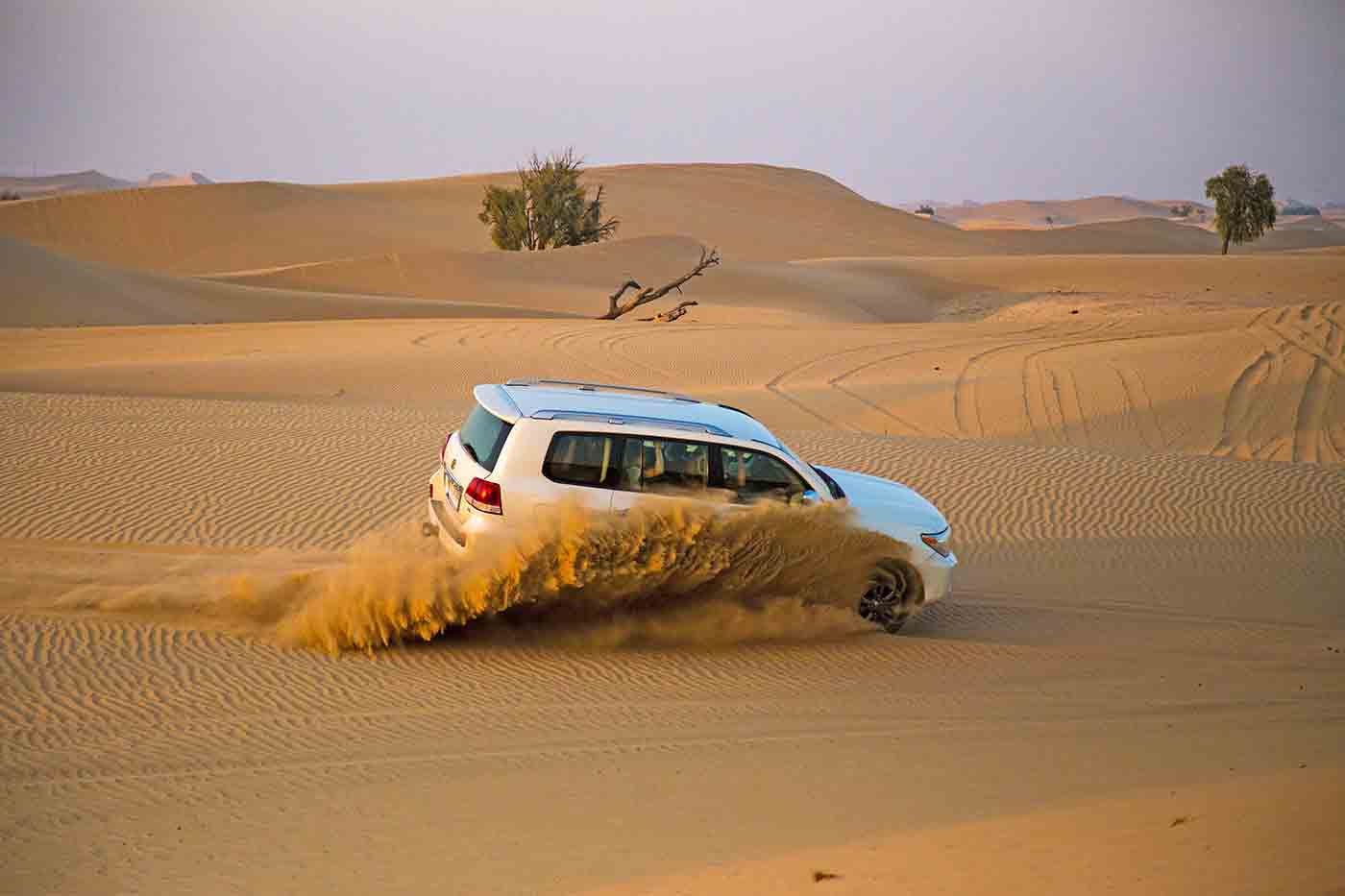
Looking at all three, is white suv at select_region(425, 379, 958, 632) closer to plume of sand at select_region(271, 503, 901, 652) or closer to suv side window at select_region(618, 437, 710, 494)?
suv side window at select_region(618, 437, 710, 494)

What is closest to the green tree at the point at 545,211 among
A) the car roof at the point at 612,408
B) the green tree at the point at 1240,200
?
the green tree at the point at 1240,200

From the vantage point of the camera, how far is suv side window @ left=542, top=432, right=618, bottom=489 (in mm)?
8227

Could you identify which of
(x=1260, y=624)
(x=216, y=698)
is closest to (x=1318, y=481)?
(x=1260, y=624)

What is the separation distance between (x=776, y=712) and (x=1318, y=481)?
10238 mm

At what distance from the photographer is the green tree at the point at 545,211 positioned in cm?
5569

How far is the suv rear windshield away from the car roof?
7cm

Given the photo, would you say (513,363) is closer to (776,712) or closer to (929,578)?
(929,578)

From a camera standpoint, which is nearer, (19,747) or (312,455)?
(19,747)

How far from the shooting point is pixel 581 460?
8305mm

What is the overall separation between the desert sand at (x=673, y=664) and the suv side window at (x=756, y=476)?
27 centimetres

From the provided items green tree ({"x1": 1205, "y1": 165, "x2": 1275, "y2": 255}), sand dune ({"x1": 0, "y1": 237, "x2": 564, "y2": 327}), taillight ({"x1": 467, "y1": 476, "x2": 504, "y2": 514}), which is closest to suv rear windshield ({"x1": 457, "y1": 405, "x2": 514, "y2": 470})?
taillight ({"x1": 467, "y1": 476, "x2": 504, "y2": 514})

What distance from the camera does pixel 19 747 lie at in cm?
616

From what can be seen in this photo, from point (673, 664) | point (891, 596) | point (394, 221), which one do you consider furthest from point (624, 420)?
point (394, 221)

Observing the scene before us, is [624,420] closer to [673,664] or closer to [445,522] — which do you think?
[445,522]
